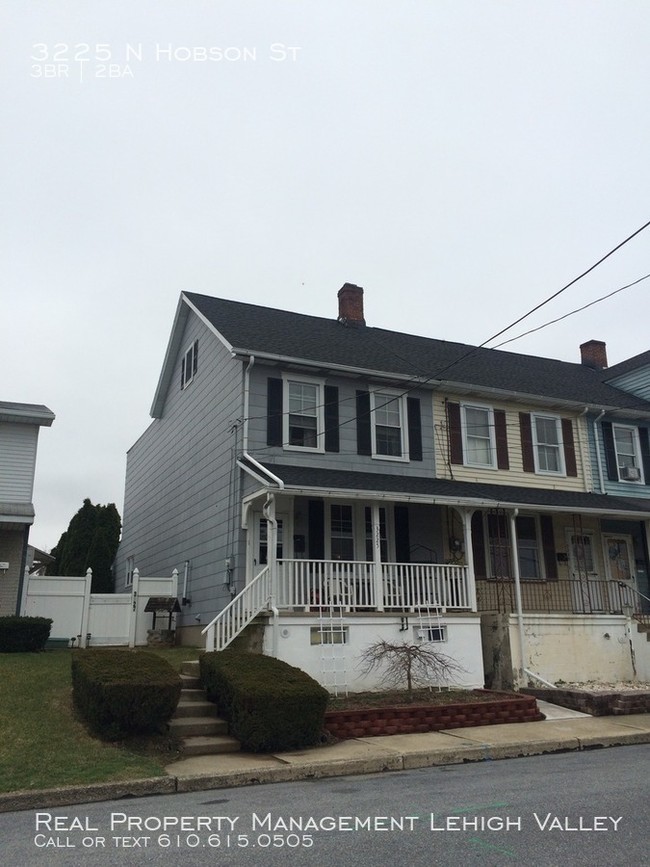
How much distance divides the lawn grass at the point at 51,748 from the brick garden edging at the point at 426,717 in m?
2.72

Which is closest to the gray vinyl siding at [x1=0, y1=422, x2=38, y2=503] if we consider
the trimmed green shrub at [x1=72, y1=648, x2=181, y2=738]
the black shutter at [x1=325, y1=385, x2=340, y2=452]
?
the black shutter at [x1=325, y1=385, x2=340, y2=452]

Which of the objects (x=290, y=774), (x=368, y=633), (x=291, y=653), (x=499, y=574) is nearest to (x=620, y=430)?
(x=499, y=574)

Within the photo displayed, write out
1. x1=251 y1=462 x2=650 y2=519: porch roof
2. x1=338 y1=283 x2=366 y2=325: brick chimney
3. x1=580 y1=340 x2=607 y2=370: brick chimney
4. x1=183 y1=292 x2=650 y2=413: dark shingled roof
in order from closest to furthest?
x1=251 y1=462 x2=650 y2=519: porch roof, x1=183 y1=292 x2=650 y2=413: dark shingled roof, x1=338 y1=283 x2=366 y2=325: brick chimney, x1=580 y1=340 x2=607 y2=370: brick chimney

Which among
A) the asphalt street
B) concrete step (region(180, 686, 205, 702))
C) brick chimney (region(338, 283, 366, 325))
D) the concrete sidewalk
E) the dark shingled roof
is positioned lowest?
the asphalt street

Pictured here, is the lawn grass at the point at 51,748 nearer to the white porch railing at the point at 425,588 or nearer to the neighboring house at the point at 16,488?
the neighboring house at the point at 16,488

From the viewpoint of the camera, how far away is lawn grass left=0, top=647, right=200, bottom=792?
7457 millimetres

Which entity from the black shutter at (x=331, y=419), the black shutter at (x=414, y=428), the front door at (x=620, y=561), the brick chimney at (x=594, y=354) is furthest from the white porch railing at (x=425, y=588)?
the brick chimney at (x=594, y=354)

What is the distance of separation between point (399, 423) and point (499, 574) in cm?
399

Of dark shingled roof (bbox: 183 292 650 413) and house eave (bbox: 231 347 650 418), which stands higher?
dark shingled roof (bbox: 183 292 650 413)

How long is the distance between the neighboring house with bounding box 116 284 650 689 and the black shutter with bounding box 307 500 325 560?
42 mm

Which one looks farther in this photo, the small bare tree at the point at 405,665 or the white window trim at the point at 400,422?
the white window trim at the point at 400,422

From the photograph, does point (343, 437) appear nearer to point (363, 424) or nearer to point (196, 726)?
point (363, 424)

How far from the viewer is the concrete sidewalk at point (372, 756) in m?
7.32

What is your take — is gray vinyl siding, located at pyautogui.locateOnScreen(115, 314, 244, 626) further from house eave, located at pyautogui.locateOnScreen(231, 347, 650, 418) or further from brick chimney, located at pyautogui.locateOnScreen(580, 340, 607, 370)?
brick chimney, located at pyautogui.locateOnScreen(580, 340, 607, 370)
